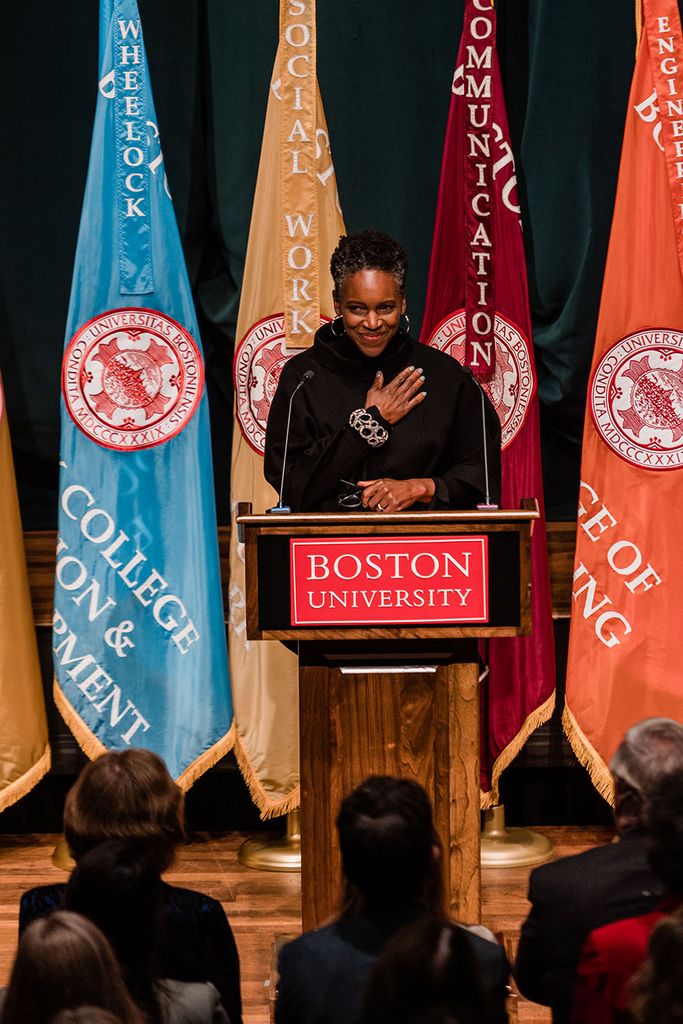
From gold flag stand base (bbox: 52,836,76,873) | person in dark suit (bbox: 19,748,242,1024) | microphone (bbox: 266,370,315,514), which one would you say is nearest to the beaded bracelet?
microphone (bbox: 266,370,315,514)

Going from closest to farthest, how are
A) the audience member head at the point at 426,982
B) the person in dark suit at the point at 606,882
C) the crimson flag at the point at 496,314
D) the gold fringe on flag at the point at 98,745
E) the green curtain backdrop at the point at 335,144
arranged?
1. the audience member head at the point at 426,982
2. the person in dark suit at the point at 606,882
3. the crimson flag at the point at 496,314
4. the gold fringe on flag at the point at 98,745
5. the green curtain backdrop at the point at 335,144

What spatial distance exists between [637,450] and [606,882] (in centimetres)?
250

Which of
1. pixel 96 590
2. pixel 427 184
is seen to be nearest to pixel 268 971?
pixel 96 590

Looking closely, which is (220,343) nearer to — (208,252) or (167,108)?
(208,252)

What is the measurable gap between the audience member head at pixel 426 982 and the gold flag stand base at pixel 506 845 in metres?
2.93

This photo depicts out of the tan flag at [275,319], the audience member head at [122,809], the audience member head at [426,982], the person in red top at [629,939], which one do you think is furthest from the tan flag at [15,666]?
the audience member head at [426,982]

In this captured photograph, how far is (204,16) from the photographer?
480 cm

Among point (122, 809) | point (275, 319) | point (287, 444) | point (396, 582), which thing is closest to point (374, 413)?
point (287, 444)

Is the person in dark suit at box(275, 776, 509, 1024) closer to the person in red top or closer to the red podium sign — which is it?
the person in red top

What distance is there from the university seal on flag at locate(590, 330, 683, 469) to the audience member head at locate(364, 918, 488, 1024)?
3.05 metres

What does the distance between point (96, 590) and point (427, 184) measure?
1730 mm

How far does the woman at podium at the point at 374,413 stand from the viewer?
309 cm

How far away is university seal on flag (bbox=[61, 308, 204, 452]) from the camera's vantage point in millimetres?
4410

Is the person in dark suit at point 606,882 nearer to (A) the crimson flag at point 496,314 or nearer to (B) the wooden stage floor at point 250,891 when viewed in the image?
(B) the wooden stage floor at point 250,891
